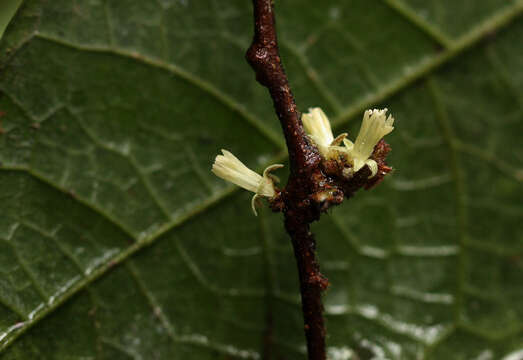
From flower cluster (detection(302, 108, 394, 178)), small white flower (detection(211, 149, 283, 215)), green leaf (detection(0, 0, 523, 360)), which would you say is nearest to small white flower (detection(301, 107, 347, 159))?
flower cluster (detection(302, 108, 394, 178))

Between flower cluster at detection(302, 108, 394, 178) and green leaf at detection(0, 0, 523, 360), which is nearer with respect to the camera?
flower cluster at detection(302, 108, 394, 178)

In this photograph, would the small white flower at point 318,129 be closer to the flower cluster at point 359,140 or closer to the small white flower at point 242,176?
the flower cluster at point 359,140

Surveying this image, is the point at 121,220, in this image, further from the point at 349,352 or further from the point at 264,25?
the point at 349,352

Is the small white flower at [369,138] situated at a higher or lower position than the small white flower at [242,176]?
higher

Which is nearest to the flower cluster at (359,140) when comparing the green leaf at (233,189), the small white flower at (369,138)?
the small white flower at (369,138)

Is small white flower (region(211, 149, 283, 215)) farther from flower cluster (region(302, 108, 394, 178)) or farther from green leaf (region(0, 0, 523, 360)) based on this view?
green leaf (region(0, 0, 523, 360))

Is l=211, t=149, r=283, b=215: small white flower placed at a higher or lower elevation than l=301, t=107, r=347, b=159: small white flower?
lower
